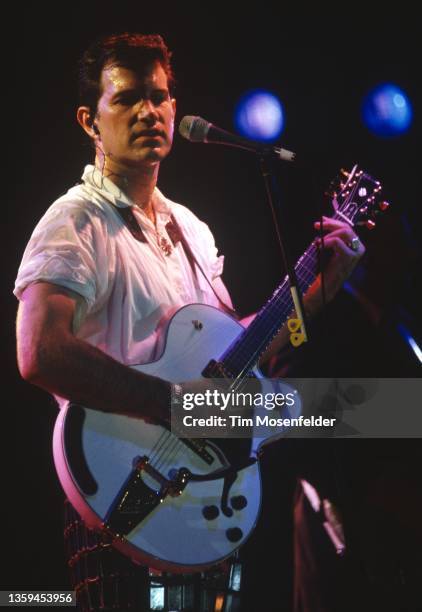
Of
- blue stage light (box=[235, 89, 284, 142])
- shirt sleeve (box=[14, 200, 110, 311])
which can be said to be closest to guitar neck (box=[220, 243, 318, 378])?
shirt sleeve (box=[14, 200, 110, 311])

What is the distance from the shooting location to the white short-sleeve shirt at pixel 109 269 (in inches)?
87.6

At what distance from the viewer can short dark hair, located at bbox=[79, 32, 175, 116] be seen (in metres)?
2.73

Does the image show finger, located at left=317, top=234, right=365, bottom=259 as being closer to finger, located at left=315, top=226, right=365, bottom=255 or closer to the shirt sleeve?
finger, located at left=315, top=226, right=365, bottom=255

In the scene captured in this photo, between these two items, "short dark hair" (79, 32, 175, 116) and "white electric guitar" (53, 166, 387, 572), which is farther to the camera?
"short dark hair" (79, 32, 175, 116)

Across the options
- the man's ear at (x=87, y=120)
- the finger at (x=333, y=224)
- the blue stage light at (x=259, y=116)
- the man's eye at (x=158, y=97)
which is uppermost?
the blue stage light at (x=259, y=116)

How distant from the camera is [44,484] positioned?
2.82 m

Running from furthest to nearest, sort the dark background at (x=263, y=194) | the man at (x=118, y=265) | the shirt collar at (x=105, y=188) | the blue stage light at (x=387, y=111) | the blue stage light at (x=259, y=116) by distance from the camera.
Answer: the blue stage light at (x=387, y=111) < the blue stage light at (x=259, y=116) < the dark background at (x=263, y=194) < the shirt collar at (x=105, y=188) < the man at (x=118, y=265)

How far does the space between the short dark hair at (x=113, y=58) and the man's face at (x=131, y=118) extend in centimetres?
4

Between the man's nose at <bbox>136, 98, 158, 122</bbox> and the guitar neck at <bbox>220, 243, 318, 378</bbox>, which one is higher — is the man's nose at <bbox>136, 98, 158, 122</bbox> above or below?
above

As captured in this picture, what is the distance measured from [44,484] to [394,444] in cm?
174

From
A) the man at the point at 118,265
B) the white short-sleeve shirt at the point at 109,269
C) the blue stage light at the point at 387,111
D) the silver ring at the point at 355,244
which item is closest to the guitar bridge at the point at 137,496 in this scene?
the man at the point at 118,265

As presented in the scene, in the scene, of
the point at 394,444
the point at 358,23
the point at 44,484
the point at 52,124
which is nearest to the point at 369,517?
the point at 394,444

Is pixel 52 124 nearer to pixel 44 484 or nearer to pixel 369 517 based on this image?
pixel 44 484

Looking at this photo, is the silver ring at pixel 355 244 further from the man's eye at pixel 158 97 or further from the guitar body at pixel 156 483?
the man's eye at pixel 158 97
